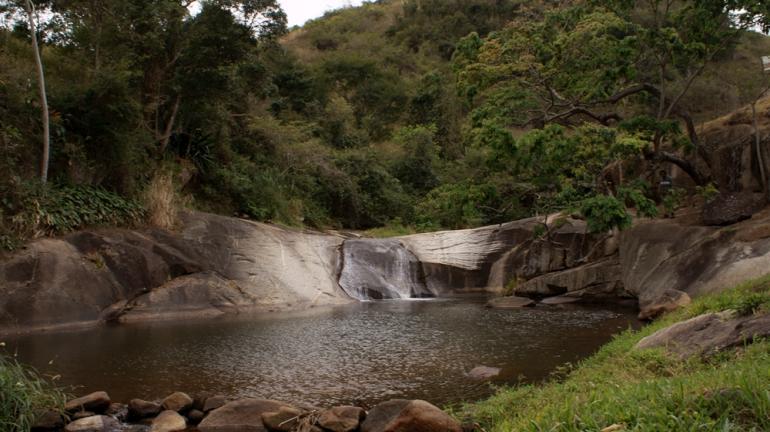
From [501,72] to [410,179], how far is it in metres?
17.7

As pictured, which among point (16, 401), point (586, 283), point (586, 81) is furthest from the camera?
point (586, 283)

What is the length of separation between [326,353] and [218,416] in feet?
12.7

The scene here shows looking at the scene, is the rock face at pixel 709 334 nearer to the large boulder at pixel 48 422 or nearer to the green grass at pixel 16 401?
the green grass at pixel 16 401

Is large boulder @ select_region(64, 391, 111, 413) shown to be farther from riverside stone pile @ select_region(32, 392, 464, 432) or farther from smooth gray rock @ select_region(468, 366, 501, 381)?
smooth gray rock @ select_region(468, 366, 501, 381)

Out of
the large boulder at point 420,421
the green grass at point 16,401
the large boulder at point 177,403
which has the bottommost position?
the large boulder at point 177,403

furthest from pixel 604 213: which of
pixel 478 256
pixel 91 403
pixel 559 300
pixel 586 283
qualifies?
pixel 91 403

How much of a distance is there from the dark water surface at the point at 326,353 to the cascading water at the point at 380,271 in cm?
486

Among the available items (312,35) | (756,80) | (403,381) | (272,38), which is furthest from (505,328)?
(312,35)

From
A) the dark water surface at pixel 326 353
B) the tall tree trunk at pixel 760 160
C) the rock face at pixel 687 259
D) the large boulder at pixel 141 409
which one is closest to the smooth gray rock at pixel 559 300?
the dark water surface at pixel 326 353

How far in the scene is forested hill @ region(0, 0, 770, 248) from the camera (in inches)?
608

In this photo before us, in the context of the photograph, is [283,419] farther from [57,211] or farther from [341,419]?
[57,211]

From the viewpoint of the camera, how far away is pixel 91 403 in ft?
24.3

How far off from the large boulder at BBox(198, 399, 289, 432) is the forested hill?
9.25 m

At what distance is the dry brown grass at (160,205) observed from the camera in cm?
1758
